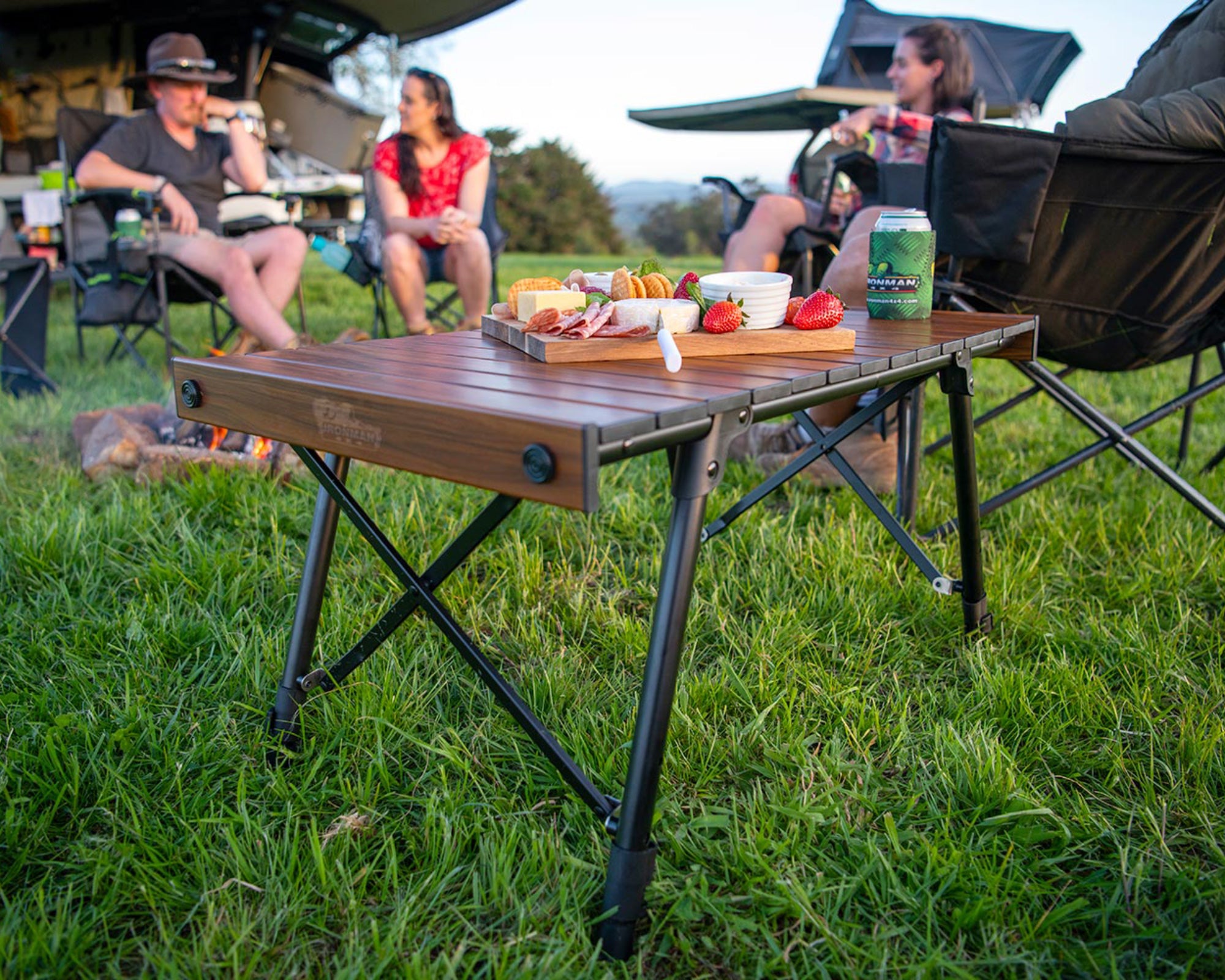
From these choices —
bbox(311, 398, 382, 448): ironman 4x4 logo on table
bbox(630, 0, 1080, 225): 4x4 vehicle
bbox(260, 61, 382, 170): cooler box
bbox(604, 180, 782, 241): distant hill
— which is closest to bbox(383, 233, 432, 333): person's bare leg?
bbox(630, 0, 1080, 225): 4x4 vehicle

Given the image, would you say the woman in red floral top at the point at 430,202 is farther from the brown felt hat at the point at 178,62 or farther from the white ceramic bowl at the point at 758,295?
the white ceramic bowl at the point at 758,295

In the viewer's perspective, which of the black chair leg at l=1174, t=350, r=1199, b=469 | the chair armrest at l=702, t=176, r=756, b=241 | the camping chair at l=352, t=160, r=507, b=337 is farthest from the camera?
the camping chair at l=352, t=160, r=507, b=337

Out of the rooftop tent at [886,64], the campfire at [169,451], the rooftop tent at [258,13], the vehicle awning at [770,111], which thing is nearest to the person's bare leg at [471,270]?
the campfire at [169,451]

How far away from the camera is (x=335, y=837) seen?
47.5 inches

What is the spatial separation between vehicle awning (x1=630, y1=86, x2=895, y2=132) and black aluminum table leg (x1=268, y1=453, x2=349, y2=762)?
4.16 meters

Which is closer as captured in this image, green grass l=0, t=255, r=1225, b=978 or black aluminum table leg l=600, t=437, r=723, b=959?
black aluminum table leg l=600, t=437, r=723, b=959

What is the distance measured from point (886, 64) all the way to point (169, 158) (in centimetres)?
516

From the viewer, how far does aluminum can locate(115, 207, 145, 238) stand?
12.5ft

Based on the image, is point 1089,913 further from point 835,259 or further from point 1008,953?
point 835,259

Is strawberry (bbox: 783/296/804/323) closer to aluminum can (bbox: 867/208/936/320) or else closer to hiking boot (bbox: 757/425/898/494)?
aluminum can (bbox: 867/208/936/320)

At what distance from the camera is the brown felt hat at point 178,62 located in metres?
4.29

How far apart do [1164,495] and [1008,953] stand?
180 cm

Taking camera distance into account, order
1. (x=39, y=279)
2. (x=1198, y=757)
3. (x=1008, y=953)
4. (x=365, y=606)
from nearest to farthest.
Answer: (x=1008, y=953), (x=1198, y=757), (x=365, y=606), (x=39, y=279)

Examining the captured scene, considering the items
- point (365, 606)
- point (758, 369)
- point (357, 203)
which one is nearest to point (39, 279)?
point (365, 606)
